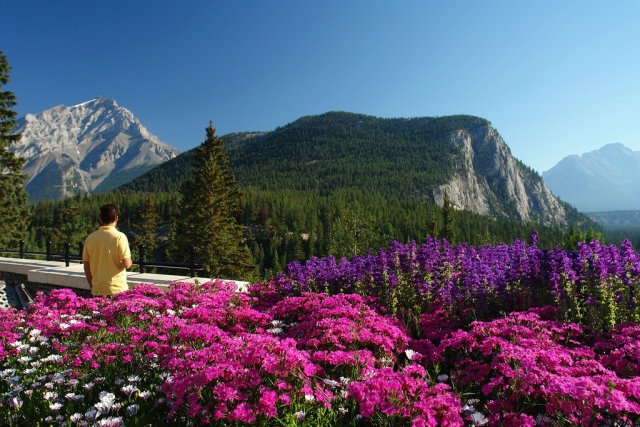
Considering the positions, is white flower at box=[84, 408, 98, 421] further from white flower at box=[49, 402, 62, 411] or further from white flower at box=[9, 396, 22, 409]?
white flower at box=[9, 396, 22, 409]

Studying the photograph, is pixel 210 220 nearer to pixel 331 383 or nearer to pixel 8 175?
pixel 8 175

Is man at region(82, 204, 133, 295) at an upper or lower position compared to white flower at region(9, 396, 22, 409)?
upper

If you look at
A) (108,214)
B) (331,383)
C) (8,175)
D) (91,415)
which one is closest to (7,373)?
(91,415)

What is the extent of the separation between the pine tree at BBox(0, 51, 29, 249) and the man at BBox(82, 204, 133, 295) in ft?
90.0

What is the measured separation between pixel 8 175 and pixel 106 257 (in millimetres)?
28965

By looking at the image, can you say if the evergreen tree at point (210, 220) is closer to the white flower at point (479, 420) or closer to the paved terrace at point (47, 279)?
the paved terrace at point (47, 279)

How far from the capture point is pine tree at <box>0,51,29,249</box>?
1104 inches

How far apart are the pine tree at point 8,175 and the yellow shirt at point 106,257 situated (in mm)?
27440

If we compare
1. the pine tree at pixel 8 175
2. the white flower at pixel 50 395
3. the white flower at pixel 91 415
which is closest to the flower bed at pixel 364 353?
the white flower at pixel 91 415

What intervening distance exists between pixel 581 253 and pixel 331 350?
5085 mm

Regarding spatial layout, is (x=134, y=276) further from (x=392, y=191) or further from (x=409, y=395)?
(x=392, y=191)

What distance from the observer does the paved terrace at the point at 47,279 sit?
38.6 feet

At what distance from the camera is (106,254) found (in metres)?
6.80

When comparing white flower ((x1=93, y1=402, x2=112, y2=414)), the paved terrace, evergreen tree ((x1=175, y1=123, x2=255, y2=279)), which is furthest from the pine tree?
white flower ((x1=93, y1=402, x2=112, y2=414))
